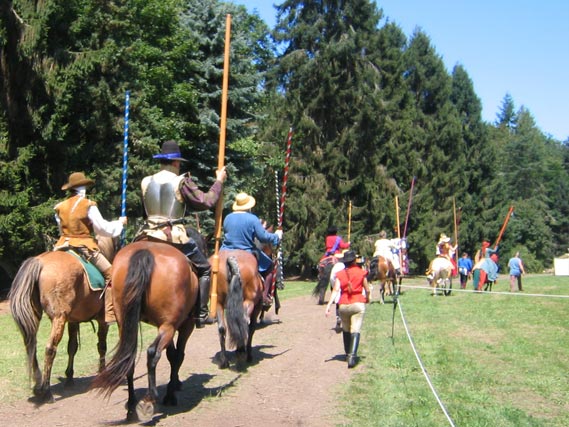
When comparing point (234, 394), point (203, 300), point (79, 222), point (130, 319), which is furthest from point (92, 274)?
point (234, 394)

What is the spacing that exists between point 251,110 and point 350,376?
90.4 feet

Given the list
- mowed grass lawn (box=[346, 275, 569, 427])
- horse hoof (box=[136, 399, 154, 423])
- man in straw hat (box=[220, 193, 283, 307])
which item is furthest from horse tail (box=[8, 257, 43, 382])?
mowed grass lawn (box=[346, 275, 569, 427])

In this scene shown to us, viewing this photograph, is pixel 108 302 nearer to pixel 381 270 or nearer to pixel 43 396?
pixel 43 396

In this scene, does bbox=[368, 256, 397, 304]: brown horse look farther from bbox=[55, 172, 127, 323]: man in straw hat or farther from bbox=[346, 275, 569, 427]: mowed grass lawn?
bbox=[55, 172, 127, 323]: man in straw hat

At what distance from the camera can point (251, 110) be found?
37.1 meters

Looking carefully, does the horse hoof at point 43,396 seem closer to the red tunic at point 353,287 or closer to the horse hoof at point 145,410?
the horse hoof at point 145,410

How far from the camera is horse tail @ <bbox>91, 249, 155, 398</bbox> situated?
301 inches

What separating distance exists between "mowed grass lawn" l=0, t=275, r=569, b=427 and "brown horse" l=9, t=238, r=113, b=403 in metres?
0.67

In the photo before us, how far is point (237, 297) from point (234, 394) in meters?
1.75

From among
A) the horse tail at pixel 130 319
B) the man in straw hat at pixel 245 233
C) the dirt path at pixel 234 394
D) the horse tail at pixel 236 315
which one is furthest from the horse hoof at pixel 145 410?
the man in straw hat at pixel 245 233

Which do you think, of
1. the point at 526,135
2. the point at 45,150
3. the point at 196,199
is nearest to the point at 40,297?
the point at 196,199

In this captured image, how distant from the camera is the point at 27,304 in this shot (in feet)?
28.8

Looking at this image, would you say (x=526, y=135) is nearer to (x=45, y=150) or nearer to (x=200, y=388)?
(x=45, y=150)

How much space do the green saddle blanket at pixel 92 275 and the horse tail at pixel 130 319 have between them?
1.66 metres
